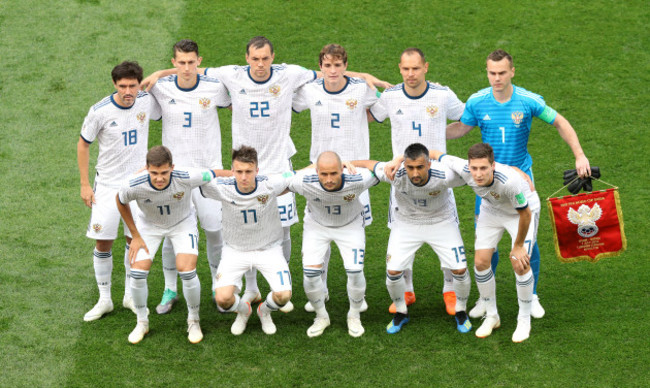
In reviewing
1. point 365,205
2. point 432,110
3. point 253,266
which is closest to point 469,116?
point 432,110

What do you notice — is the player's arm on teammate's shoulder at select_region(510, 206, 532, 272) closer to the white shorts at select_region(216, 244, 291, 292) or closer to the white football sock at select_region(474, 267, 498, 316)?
the white football sock at select_region(474, 267, 498, 316)

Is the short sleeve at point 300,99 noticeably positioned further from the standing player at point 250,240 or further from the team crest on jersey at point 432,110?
the team crest on jersey at point 432,110

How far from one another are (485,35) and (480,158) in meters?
6.21

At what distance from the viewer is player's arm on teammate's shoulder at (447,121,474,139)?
9016mm

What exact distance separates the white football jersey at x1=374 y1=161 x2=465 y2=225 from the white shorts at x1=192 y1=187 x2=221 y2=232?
171 centimetres

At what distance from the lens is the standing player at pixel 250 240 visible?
28.0 feet

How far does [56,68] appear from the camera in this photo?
1346 centimetres

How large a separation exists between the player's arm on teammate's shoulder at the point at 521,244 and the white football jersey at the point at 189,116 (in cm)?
298

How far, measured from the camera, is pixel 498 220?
8.52 metres

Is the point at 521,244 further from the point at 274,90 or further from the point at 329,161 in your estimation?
the point at 274,90

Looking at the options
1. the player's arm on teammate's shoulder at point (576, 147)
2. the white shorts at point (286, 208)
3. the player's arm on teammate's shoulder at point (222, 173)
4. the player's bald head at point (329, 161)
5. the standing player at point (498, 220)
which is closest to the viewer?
the standing player at point (498, 220)

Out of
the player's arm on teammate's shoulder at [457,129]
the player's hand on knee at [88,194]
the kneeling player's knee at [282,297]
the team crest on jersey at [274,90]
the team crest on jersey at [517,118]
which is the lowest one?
the kneeling player's knee at [282,297]

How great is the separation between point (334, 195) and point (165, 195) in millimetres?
1488

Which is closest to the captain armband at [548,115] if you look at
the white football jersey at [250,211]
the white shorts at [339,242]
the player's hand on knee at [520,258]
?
the player's hand on knee at [520,258]
